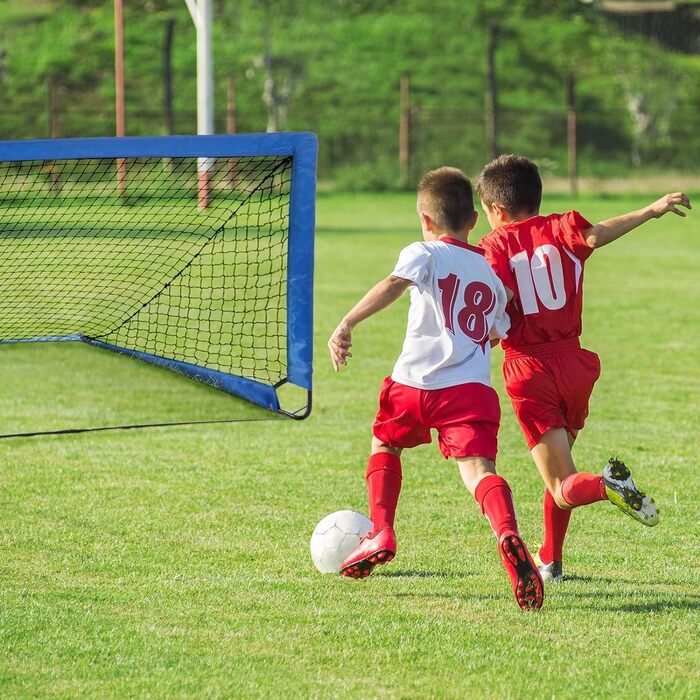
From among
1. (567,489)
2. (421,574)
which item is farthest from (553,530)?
(421,574)

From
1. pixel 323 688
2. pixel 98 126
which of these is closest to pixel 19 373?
pixel 323 688

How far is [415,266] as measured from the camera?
173 inches

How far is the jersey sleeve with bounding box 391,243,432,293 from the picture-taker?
14.4 feet

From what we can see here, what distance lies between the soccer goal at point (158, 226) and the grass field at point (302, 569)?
1.48ft

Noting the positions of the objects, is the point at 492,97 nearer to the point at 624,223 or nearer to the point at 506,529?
the point at 624,223

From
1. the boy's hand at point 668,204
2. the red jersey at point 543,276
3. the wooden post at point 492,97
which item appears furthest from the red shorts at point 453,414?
the wooden post at point 492,97

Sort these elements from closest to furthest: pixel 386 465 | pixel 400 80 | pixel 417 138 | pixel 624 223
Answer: pixel 624 223 → pixel 386 465 → pixel 417 138 → pixel 400 80

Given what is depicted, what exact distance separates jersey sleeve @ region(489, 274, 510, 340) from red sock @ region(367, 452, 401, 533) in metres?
0.58

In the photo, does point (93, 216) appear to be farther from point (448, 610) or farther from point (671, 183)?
point (671, 183)

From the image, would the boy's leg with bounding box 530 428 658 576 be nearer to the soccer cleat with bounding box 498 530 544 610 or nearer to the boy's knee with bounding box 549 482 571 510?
the boy's knee with bounding box 549 482 571 510

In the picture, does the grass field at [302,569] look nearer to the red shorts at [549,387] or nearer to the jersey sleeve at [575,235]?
the red shorts at [549,387]

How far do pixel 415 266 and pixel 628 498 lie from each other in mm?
1071

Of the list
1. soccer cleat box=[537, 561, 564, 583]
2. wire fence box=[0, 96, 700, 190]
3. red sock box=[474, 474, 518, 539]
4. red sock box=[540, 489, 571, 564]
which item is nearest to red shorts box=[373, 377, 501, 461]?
red sock box=[474, 474, 518, 539]

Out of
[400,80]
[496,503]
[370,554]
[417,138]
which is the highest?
[496,503]
